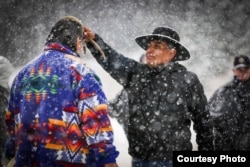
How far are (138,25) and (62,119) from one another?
15.3 feet

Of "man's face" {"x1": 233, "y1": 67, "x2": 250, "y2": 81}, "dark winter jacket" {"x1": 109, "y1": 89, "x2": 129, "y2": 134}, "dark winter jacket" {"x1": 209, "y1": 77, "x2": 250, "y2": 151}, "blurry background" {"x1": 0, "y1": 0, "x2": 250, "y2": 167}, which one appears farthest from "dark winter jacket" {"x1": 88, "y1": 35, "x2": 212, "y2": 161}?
"blurry background" {"x1": 0, "y1": 0, "x2": 250, "y2": 167}

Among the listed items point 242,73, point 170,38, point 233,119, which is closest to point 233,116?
point 233,119

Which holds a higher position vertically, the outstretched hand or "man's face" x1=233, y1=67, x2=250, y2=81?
"man's face" x1=233, y1=67, x2=250, y2=81

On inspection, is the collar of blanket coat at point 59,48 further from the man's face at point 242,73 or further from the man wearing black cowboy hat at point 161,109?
the man's face at point 242,73

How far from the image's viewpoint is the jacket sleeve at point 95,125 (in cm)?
179

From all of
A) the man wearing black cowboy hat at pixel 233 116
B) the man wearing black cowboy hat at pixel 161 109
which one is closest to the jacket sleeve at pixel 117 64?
the man wearing black cowboy hat at pixel 161 109

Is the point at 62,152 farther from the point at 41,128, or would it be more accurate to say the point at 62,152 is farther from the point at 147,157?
the point at 147,157

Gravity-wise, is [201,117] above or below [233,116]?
below

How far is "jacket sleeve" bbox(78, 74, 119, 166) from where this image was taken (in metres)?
1.79

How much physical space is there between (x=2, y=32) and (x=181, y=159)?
12.5 ft

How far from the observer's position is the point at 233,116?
12.8 feet

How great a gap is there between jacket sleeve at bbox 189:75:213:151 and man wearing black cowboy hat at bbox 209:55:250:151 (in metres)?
1.04

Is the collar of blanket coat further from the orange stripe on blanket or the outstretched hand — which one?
the outstretched hand

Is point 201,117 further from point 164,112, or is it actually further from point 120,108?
point 120,108
